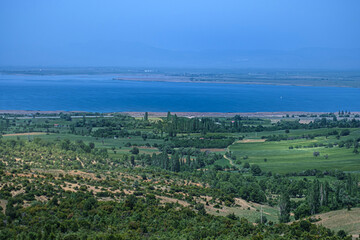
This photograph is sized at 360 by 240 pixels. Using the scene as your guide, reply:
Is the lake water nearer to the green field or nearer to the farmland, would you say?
the farmland

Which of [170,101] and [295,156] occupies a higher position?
[170,101]

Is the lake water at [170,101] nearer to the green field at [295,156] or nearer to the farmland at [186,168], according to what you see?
the farmland at [186,168]

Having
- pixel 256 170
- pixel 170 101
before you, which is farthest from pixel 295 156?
pixel 170 101

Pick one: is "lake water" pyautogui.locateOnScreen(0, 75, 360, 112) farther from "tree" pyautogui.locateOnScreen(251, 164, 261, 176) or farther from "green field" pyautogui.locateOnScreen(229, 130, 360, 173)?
"tree" pyautogui.locateOnScreen(251, 164, 261, 176)

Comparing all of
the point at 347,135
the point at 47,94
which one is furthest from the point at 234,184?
the point at 47,94

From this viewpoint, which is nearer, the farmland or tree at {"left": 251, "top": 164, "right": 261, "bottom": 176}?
the farmland

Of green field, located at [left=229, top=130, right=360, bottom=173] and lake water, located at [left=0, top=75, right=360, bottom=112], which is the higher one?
lake water, located at [left=0, top=75, right=360, bottom=112]

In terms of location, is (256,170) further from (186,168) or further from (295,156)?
(295,156)

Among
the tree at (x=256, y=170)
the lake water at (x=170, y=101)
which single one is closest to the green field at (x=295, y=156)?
the tree at (x=256, y=170)

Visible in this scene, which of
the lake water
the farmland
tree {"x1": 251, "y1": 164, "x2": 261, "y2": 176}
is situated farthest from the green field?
the lake water

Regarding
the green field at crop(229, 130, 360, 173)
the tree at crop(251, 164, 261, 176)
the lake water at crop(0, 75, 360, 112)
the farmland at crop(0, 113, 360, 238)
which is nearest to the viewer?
the farmland at crop(0, 113, 360, 238)

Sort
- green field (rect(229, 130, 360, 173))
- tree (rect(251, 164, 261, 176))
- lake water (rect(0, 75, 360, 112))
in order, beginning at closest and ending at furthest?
tree (rect(251, 164, 261, 176))
green field (rect(229, 130, 360, 173))
lake water (rect(0, 75, 360, 112))

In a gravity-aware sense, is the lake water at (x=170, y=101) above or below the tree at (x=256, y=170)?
above
